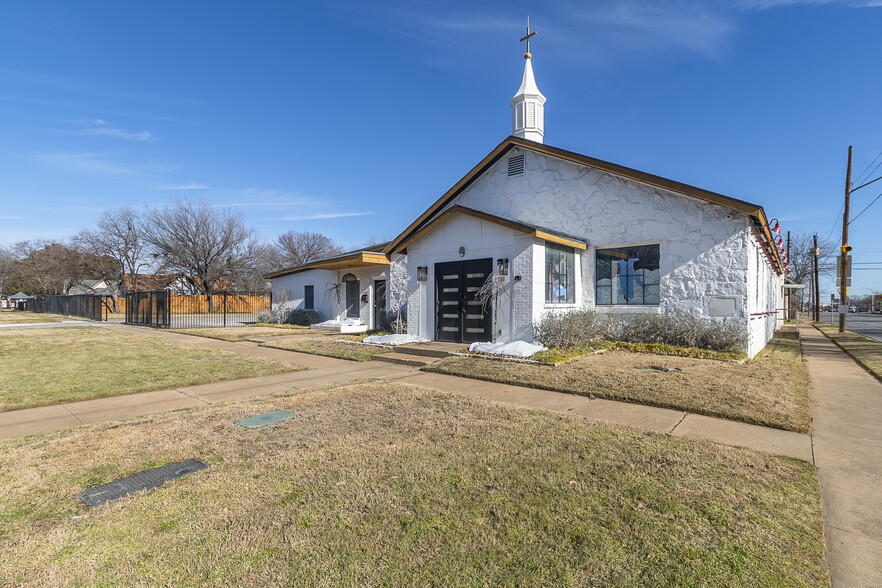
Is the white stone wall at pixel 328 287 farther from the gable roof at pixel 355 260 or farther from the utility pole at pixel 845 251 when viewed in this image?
the utility pole at pixel 845 251

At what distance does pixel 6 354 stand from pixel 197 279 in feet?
110

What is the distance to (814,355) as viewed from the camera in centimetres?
1285

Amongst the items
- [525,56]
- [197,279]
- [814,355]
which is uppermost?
[525,56]

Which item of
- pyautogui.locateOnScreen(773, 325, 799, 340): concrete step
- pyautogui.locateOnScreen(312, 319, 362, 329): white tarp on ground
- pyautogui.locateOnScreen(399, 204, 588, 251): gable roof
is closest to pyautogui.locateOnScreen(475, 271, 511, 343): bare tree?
pyautogui.locateOnScreen(399, 204, 588, 251): gable roof

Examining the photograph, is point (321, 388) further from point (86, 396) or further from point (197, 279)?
point (197, 279)

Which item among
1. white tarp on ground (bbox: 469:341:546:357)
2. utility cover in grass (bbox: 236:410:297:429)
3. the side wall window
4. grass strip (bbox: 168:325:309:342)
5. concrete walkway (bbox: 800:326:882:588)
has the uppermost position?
the side wall window

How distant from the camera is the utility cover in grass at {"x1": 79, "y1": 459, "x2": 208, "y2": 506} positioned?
136 inches

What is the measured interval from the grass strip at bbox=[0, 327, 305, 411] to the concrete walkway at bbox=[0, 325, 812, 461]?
0.42 m

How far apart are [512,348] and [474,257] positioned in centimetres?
321

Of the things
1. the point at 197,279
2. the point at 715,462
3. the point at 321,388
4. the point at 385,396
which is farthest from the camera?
the point at 197,279

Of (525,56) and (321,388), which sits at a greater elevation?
(525,56)

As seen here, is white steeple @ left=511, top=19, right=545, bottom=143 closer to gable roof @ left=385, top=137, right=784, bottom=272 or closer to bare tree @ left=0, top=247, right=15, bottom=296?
gable roof @ left=385, top=137, right=784, bottom=272

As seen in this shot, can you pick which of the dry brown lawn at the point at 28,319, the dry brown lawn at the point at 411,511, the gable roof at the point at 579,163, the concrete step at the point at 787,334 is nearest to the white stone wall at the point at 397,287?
the gable roof at the point at 579,163

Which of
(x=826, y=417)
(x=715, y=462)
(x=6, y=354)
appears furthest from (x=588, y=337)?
(x=6, y=354)
